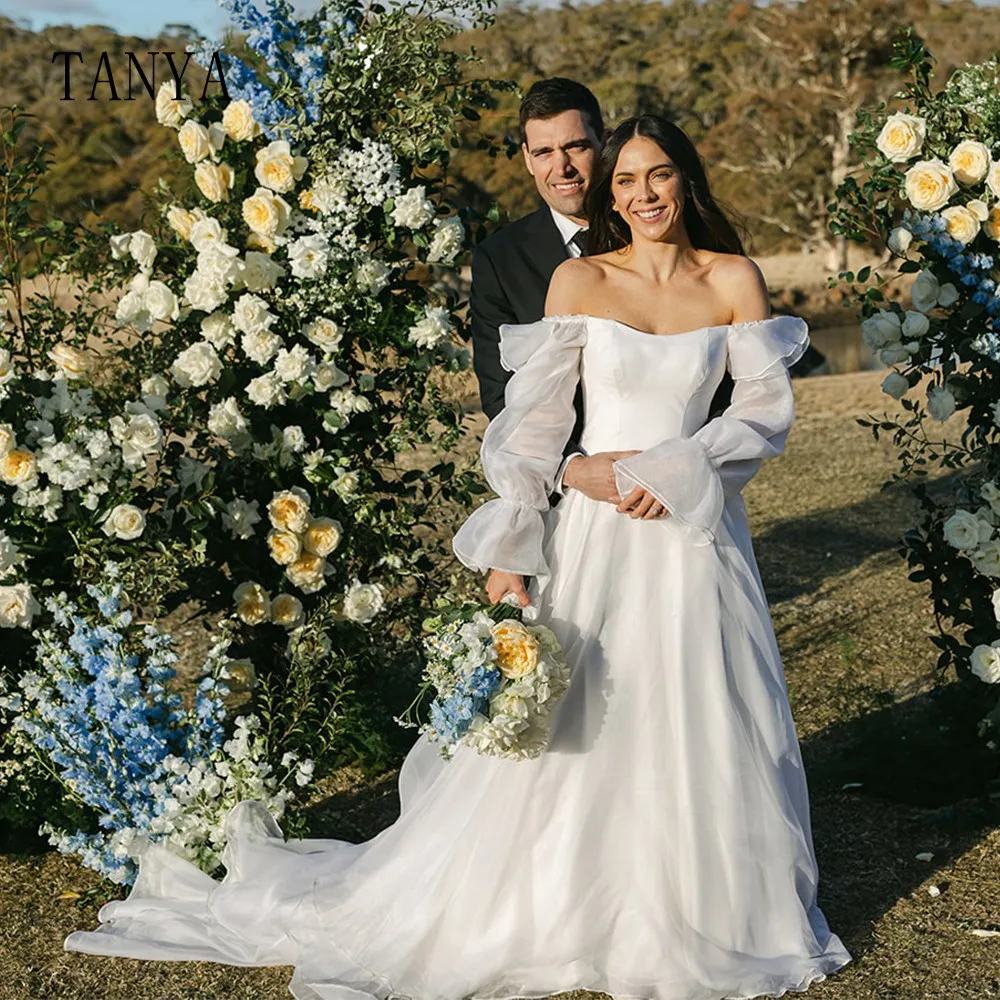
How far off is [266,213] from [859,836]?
9.00 ft

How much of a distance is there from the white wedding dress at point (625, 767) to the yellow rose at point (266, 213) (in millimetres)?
1219

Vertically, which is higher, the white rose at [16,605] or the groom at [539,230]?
the groom at [539,230]

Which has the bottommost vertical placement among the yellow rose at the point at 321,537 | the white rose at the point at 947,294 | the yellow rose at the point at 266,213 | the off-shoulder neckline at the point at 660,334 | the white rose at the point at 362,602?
the white rose at the point at 362,602

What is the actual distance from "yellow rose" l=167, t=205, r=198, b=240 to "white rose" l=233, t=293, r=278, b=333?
345mm

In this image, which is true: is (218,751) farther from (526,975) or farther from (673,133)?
(673,133)

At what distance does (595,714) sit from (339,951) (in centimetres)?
Answer: 90

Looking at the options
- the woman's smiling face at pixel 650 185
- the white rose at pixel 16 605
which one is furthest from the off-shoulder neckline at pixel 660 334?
the white rose at pixel 16 605

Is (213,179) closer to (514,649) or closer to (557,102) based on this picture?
(557,102)

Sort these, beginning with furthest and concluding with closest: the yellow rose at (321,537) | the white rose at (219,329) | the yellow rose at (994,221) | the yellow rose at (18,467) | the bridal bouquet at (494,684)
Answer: the yellow rose at (321,537) < the white rose at (219,329) < the yellow rose at (994,221) < the yellow rose at (18,467) < the bridal bouquet at (494,684)

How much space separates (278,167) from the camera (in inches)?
185

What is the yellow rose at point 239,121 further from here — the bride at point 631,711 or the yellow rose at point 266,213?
the bride at point 631,711

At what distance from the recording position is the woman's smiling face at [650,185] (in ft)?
12.1

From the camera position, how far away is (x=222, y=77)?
491cm

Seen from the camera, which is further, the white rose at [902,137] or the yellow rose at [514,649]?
the white rose at [902,137]
